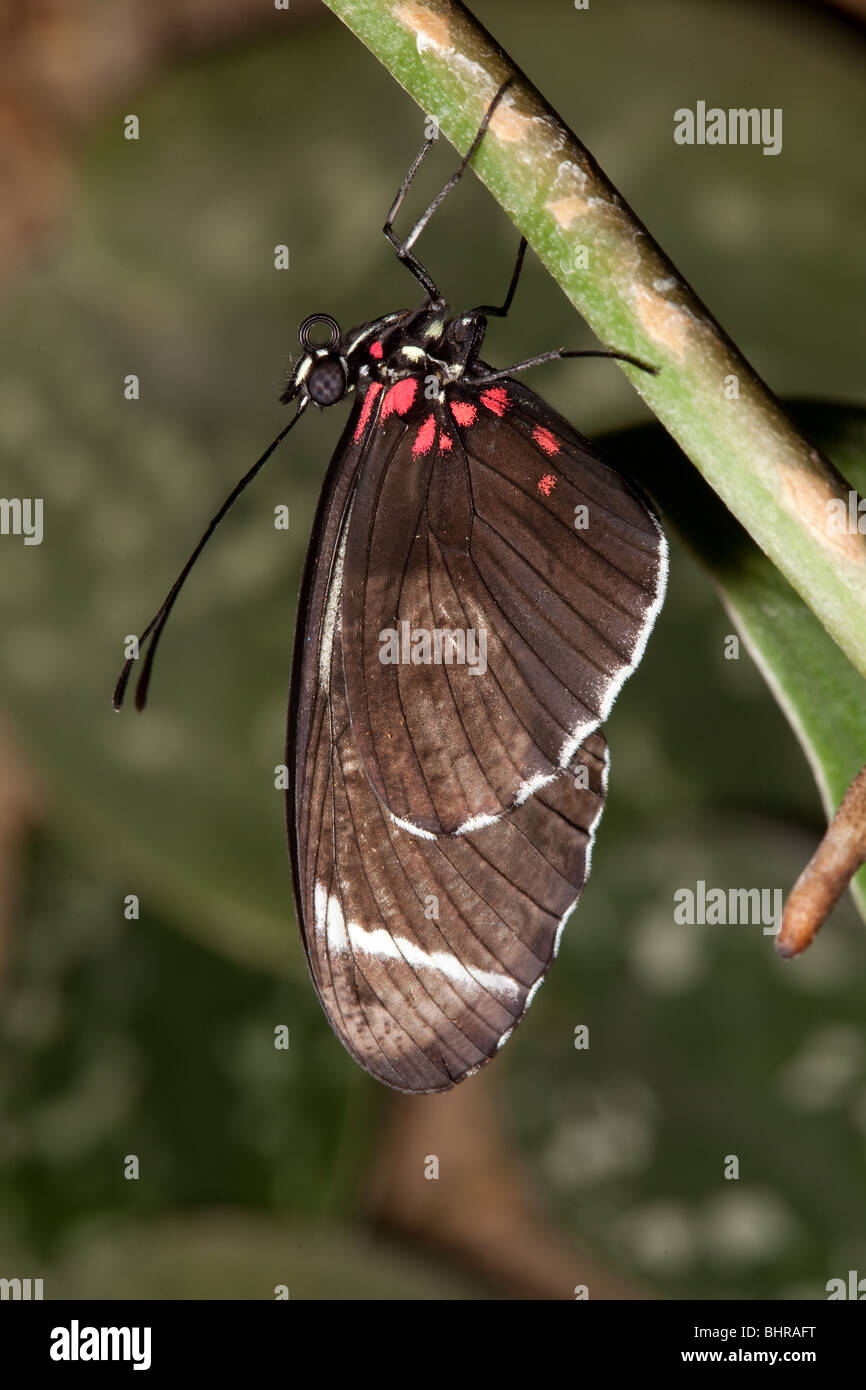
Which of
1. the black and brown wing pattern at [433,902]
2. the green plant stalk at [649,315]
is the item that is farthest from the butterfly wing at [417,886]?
the green plant stalk at [649,315]

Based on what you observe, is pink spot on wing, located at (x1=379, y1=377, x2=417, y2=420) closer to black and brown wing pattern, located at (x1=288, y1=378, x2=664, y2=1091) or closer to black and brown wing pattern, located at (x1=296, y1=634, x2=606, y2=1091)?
black and brown wing pattern, located at (x1=288, y1=378, x2=664, y2=1091)

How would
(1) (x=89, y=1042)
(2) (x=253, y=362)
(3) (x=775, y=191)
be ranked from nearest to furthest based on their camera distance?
1. (3) (x=775, y=191)
2. (2) (x=253, y=362)
3. (1) (x=89, y=1042)

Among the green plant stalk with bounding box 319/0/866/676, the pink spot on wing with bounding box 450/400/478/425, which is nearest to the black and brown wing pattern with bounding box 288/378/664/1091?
the pink spot on wing with bounding box 450/400/478/425

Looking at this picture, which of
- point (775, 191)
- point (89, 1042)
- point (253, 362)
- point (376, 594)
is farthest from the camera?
point (89, 1042)

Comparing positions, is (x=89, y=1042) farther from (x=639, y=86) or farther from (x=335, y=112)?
(x=639, y=86)

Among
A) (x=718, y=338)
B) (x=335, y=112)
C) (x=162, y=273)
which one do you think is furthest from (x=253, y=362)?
(x=718, y=338)
